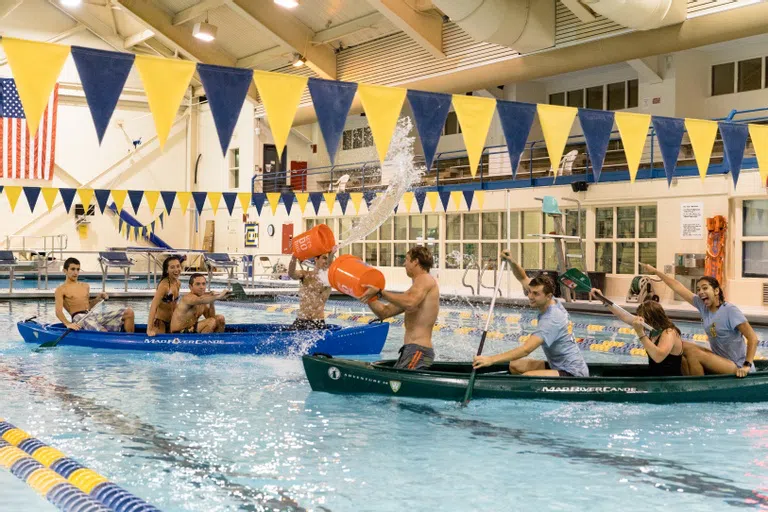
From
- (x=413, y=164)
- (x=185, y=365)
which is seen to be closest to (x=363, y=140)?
(x=413, y=164)

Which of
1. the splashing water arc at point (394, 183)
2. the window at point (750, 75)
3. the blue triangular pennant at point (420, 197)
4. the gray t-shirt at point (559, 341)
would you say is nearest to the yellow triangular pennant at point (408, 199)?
the blue triangular pennant at point (420, 197)

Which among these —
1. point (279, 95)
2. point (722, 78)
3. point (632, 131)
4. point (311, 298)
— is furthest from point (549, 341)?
point (722, 78)

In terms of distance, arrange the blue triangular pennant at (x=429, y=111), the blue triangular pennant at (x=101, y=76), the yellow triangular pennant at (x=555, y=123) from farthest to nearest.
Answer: the yellow triangular pennant at (x=555, y=123), the blue triangular pennant at (x=429, y=111), the blue triangular pennant at (x=101, y=76)

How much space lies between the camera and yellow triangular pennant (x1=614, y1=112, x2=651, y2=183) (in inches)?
327

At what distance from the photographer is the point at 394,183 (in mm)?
23438

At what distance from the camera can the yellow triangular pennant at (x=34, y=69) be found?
5.61 meters

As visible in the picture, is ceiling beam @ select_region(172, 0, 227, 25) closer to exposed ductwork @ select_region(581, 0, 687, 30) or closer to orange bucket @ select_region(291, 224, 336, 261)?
exposed ductwork @ select_region(581, 0, 687, 30)

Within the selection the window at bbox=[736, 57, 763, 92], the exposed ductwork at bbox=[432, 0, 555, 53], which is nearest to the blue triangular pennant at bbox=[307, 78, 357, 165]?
the exposed ductwork at bbox=[432, 0, 555, 53]

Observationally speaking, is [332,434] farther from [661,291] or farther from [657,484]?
[661,291]

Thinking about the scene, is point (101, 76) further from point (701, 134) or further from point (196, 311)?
point (701, 134)

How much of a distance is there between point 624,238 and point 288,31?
11.3 meters

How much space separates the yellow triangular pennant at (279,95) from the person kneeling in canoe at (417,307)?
1479 mm

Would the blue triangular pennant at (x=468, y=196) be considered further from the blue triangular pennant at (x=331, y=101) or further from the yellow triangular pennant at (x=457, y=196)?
the blue triangular pennant at (x=331, y=101)

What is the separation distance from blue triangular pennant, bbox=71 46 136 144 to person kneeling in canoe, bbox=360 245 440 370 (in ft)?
8.39
